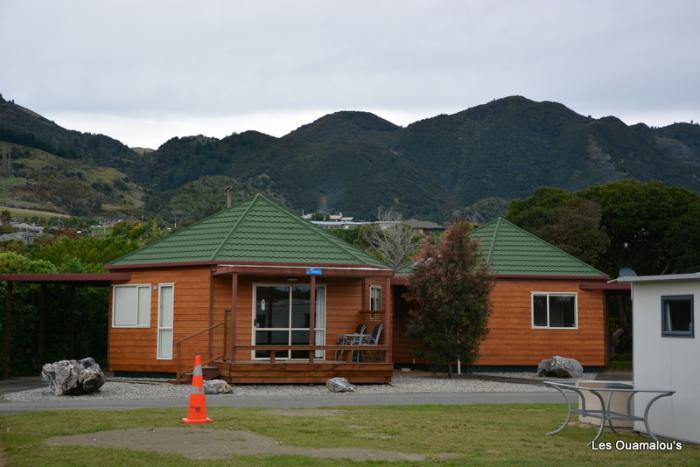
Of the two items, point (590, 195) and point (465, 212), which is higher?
point (465, 212)

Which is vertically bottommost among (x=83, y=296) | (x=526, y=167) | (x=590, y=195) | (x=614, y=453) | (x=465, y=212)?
(x=614, y=453)

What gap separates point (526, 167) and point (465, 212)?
20.0 metres

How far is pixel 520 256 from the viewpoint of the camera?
2917 centimetres

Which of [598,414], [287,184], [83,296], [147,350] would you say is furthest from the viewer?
[287,184]

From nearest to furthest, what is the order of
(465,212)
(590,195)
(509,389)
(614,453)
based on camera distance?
(614,453), (509,389), (590,195), (465,212)

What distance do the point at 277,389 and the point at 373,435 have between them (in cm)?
956

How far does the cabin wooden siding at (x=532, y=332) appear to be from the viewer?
92.2 feet

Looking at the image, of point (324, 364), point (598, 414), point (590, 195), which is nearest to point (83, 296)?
point (324, 364)

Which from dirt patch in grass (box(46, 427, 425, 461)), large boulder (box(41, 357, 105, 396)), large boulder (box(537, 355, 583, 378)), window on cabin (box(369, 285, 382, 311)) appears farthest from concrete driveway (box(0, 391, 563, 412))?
window on cabin (box(369, 285, 382, 311))

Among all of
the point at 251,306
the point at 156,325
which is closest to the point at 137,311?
the point at 156,325

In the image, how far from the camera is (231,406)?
57.0ft

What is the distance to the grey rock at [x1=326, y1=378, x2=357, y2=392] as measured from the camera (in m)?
21.3

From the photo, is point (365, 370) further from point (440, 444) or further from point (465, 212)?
point (465, 212)

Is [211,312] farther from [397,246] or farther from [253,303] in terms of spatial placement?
[397,246]
